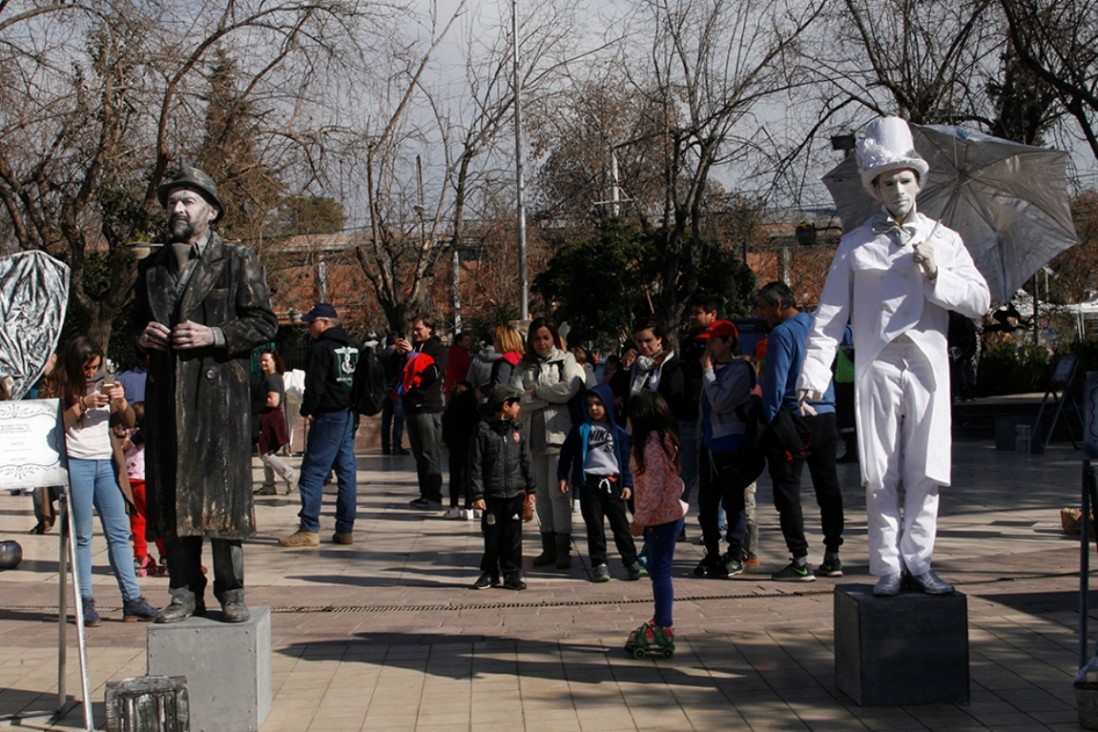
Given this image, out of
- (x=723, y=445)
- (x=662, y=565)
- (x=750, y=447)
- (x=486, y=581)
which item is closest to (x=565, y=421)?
(x=723, y=445)

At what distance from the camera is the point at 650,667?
6.52m

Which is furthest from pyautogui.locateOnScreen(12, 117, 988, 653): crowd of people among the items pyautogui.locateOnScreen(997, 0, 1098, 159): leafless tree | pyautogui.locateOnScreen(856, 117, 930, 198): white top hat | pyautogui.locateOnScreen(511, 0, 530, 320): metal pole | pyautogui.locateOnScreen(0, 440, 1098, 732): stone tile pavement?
pyautogui.locateOnScreen(511, 0, 530, 320): metal pole

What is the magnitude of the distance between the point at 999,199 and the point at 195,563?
461cm

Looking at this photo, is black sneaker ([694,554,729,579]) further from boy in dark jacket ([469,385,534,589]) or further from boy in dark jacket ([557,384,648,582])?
boy in dark jacket ([469,385,534,589])

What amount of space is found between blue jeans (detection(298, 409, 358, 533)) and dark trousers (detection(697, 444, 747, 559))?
3.31 m

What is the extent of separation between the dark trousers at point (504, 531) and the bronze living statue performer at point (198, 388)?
3327 mm

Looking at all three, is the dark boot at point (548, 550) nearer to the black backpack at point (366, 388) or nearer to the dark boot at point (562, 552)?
the dark boot at point (562, 552)

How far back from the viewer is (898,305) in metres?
5.70

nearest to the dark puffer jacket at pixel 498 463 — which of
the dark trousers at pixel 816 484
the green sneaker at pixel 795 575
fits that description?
the dark trousers at pixel 816 484

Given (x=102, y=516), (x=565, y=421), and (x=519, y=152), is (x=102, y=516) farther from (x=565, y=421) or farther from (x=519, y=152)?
(x=519, y=152)

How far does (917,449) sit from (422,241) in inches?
744

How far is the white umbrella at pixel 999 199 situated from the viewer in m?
6.85

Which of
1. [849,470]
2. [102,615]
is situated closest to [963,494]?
[849,470]

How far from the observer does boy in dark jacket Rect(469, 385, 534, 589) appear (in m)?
8.90
